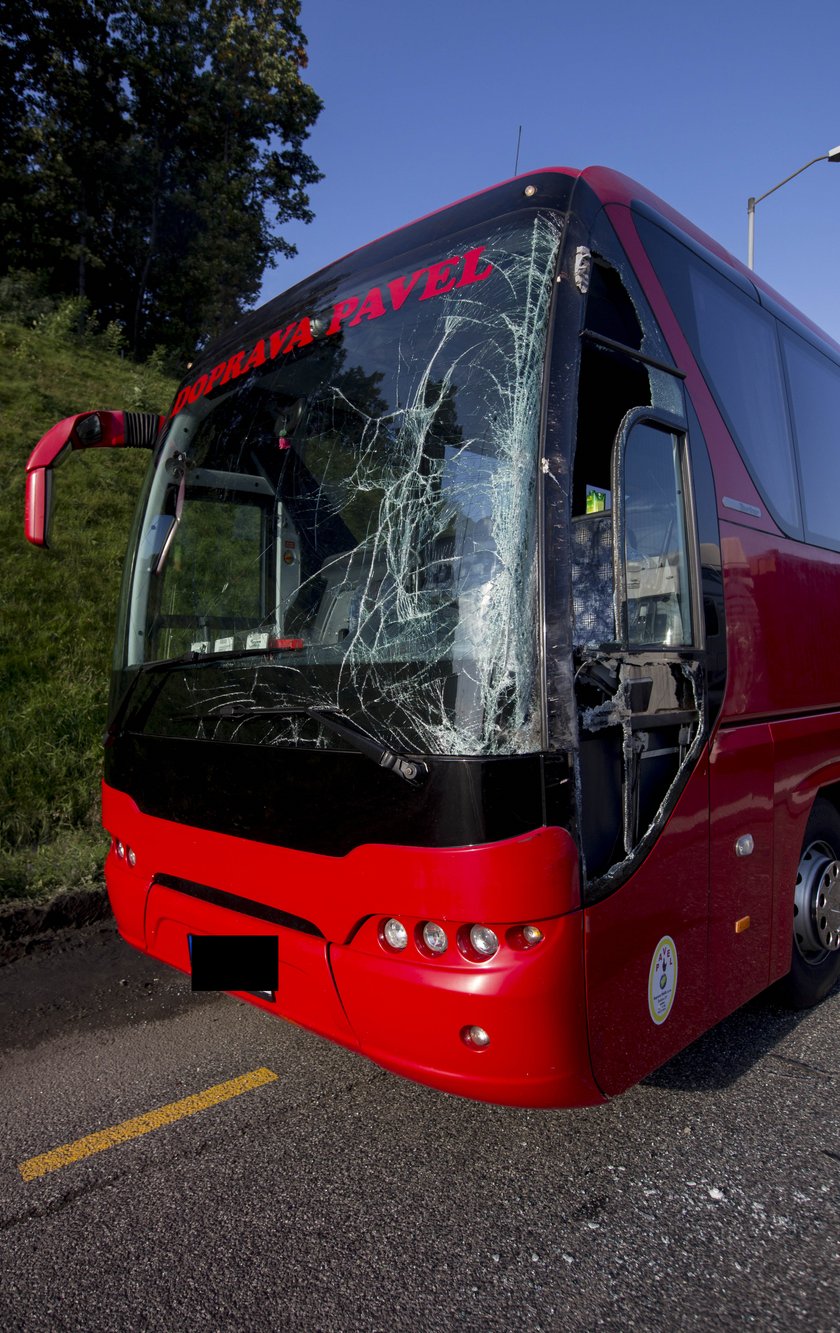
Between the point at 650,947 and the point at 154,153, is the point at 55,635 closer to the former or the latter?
the point at 650,947

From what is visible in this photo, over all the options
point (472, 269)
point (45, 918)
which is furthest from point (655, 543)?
point (45, 918)

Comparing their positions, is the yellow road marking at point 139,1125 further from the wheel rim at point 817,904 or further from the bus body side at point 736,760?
the wheel rim at point 817,904

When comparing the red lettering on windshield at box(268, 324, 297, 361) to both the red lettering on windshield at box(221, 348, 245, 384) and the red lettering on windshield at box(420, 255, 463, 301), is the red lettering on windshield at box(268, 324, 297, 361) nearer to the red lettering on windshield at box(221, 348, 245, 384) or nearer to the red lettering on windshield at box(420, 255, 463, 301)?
the red lettering on windshield at box(221, 348, 245, 384)

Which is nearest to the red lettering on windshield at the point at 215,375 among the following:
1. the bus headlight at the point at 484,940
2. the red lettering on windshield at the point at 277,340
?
the red lettering on windshield at the point at 277,340

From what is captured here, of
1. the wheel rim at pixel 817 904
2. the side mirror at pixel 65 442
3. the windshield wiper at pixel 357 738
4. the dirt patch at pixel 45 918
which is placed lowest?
the dirt patch at pixel 45 918

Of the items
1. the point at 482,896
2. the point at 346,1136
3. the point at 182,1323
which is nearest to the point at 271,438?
the point at 482,896

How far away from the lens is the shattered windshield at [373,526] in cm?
248

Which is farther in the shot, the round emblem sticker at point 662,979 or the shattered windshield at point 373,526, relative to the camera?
the round emblem sticker at point 662,979

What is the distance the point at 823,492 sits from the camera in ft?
13.6

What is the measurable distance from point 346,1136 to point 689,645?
75.7 inches

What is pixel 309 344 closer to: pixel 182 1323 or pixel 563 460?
pixel 563 460

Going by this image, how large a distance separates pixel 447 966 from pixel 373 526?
4.28 feet

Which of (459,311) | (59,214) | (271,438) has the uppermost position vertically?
(59,214)

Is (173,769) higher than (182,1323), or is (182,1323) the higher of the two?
(173,769)
